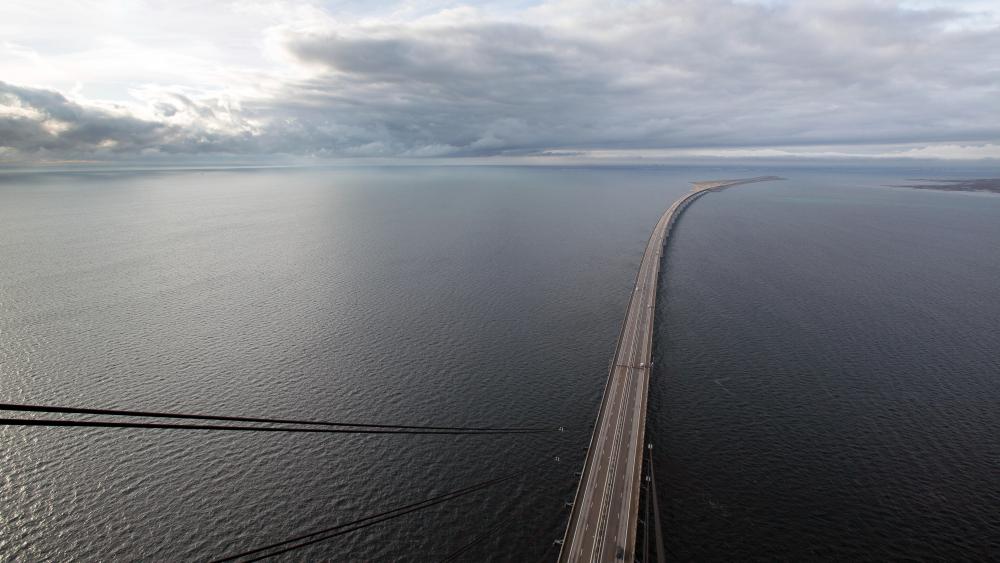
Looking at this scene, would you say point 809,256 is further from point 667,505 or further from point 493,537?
point 493,537

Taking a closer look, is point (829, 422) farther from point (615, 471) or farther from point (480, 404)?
point (480, 404)

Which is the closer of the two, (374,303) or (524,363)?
(524,363)

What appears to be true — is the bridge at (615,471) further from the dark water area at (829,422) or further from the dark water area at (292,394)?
the dark water area at (829,422)

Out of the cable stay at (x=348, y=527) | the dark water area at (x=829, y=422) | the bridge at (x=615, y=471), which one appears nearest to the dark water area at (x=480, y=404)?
the dark water area at (x=829, y=422)

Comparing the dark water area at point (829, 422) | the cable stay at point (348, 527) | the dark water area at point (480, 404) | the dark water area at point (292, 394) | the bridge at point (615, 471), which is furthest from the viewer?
the dark water area at point (292, 394)

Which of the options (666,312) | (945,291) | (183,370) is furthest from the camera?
(945,291)

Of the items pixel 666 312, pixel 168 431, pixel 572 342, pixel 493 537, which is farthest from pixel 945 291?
pixel 168 431

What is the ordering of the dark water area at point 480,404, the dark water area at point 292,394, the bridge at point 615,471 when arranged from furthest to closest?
1. the dark water area at point 292,394
2. the dark water area at point 480,404
3. the bridge at point 615,471
